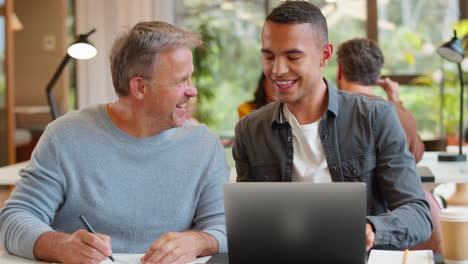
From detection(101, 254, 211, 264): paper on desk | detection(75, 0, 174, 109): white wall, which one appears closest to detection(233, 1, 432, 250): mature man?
detection(101, 254, 211, 264): paper on desk

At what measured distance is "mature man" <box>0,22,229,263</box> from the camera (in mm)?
Answer: 1953

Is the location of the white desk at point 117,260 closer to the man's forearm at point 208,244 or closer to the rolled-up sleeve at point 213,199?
the man's forearm at point 208,244

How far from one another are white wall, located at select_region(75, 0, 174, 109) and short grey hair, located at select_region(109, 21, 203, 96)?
5.39 meters

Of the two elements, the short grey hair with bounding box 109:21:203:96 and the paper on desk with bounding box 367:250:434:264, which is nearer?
the paper on desk with bounding box 367:250:434:264

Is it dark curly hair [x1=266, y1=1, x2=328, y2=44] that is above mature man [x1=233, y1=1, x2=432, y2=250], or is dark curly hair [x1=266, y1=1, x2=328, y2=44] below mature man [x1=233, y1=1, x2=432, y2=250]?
above

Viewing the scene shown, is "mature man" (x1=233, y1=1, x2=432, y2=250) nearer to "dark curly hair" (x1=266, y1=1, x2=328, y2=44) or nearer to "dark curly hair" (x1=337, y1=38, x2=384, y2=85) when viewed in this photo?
"dark curly hair" (x1=266, y1=1, x2=328, y2=44)

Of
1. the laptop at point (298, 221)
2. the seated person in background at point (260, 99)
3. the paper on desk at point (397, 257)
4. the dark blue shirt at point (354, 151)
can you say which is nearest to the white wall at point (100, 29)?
the seated person in background at point (260, 99)

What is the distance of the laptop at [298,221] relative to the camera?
1.33 m

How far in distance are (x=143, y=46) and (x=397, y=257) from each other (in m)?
0.97

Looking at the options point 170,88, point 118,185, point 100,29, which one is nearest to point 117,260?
point 118,185

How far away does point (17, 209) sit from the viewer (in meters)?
1.87

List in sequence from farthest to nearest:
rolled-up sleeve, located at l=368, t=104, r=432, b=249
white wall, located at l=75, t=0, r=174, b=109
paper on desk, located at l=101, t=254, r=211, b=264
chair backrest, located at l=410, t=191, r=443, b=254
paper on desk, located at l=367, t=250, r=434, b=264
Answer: white wall, located at l=75, t=0, r=174, b=109 → chair backrest, located at l=410, t=191, r=443, b=254 → rolled-up sleeve, located at l=368, t=104, r=432, b=249 → paper on desk, located at l=101, t=254, r=211, b=264 → paper on desk, located at l=367, t=250, r=434, b=264

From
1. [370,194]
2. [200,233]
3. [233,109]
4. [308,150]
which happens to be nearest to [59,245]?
[200,233]

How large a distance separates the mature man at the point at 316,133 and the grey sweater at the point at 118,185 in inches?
10.1
